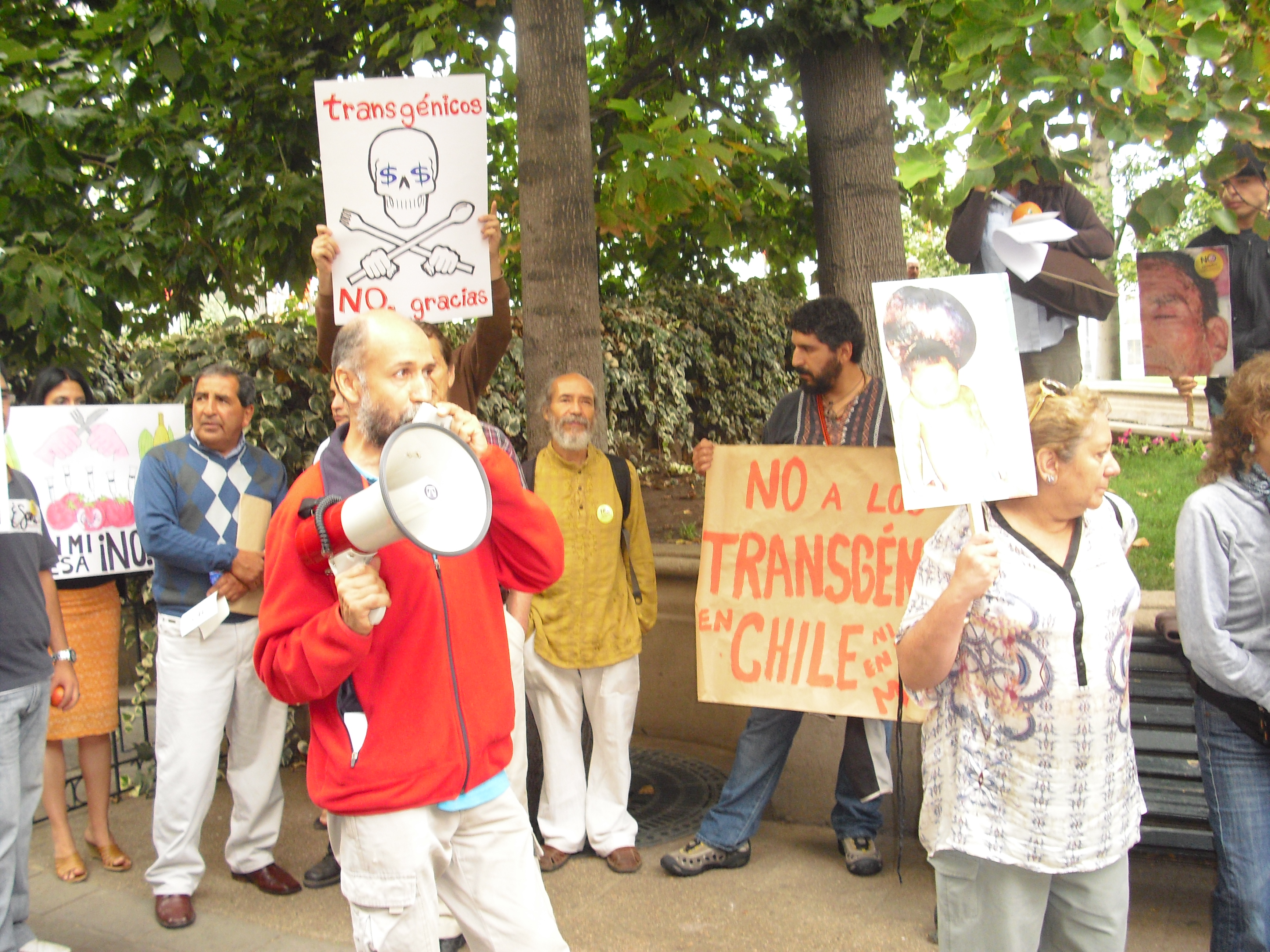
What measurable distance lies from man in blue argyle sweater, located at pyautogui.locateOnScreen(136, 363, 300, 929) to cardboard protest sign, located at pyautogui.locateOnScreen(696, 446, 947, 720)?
1766 mm

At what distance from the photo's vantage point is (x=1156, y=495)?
7.49m

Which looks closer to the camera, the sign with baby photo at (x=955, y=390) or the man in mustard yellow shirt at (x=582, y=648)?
the sign with baby photo at (x=955, y=390)

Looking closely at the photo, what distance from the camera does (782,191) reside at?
19.6ft

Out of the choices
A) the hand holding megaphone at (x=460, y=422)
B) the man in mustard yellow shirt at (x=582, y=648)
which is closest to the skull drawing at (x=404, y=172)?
the man in mustard yellow shirt at (x=582, y=648)

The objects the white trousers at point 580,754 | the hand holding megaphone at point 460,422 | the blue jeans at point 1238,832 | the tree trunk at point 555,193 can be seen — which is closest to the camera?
Answer: the hand holding megaphone at point 460,422

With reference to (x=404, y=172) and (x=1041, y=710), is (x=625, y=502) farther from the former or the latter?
(x=1041, y=710)

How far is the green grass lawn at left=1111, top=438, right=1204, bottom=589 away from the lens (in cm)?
584

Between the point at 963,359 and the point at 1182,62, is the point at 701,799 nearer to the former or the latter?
the point at 963,359

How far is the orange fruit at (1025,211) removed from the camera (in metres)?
3.52

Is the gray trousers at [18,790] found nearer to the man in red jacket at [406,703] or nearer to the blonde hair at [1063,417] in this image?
the man in red jacket at [406,703]

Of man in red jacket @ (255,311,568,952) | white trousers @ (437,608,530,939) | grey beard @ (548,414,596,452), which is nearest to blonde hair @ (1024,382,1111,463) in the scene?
man in red jacket @ (255,311,568,952)

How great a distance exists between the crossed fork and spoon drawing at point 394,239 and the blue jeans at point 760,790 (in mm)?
2051

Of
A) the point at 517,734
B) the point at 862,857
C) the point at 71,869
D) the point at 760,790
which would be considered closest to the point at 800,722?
the point at 760,790

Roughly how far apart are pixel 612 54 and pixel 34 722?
614cm
